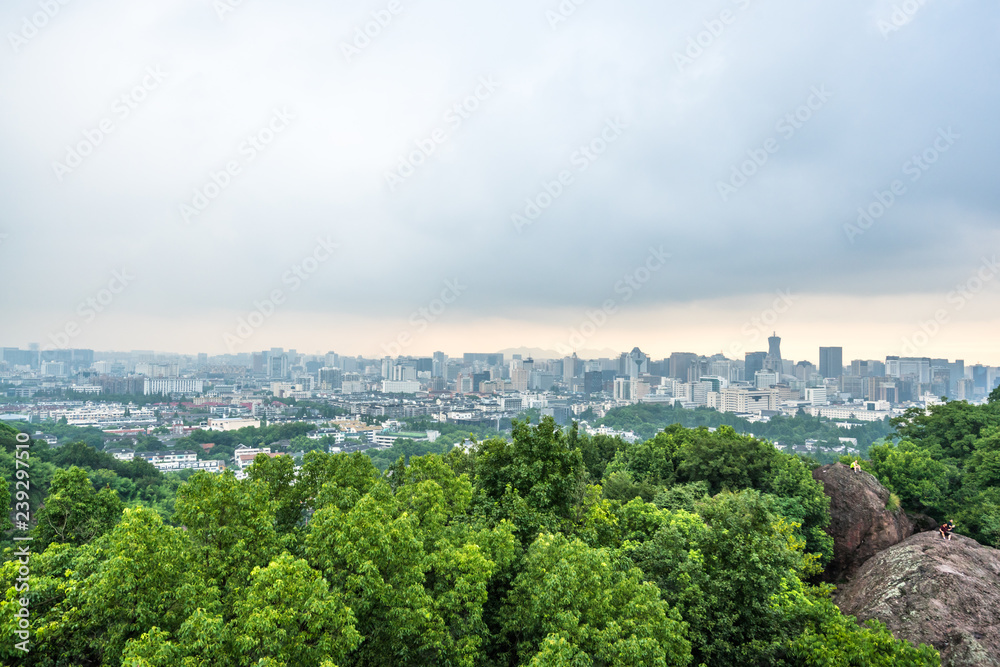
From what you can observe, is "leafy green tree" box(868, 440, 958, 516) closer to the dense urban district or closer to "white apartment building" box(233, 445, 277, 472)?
the dense urban district

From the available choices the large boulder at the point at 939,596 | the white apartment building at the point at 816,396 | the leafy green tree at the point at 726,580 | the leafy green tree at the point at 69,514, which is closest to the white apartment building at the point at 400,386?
the white apartment building at the point at 816,396

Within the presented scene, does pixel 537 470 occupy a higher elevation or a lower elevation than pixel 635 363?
lower

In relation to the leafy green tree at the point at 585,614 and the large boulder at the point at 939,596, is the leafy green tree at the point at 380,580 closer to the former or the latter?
the leafy green tree at the point at 585,614

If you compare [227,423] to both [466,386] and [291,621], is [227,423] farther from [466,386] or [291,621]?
[291,621]

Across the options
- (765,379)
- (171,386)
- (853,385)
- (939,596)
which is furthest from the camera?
(765,379)

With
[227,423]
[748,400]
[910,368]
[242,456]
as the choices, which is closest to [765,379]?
[748,400]

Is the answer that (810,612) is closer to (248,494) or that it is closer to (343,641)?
(343,641)

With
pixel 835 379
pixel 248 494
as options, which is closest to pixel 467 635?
pixel 248 494

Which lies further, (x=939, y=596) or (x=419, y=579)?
(x=939, y=596)
